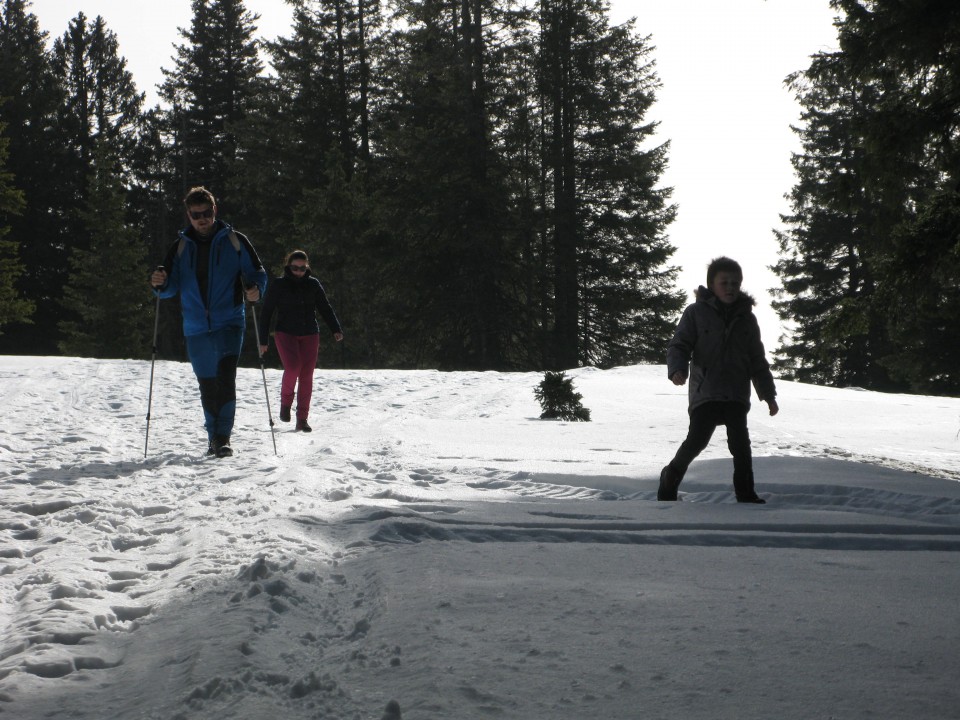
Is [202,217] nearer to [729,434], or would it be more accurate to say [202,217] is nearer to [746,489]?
[729,434]

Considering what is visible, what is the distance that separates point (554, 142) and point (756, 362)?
2782 centimetres

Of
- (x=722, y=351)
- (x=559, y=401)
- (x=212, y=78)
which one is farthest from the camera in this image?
(x=212, y=78)

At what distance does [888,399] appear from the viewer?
1675 centimetres

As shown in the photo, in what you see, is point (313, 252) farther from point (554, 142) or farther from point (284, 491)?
point (284, 491)

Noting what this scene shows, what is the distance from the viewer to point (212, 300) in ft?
24.1

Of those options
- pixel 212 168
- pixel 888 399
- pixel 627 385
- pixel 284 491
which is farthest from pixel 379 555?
pixel 212 168

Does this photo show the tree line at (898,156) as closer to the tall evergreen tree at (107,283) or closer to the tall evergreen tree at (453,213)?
the tall evergreen tree at (453,213)

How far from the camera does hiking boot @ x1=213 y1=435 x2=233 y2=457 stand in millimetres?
7215

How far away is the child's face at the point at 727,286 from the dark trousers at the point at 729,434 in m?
0.66

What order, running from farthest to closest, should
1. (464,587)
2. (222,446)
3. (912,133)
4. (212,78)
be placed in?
(212,78)
(912,133)
(222,446)
(464,587)

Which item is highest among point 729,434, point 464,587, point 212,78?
point 212,78

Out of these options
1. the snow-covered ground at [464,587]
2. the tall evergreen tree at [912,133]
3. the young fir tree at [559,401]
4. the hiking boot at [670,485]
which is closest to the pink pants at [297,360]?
the snow-covered ground at [464,587]

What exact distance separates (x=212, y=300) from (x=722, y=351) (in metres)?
4.35

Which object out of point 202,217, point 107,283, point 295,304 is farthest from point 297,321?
point 107,283
